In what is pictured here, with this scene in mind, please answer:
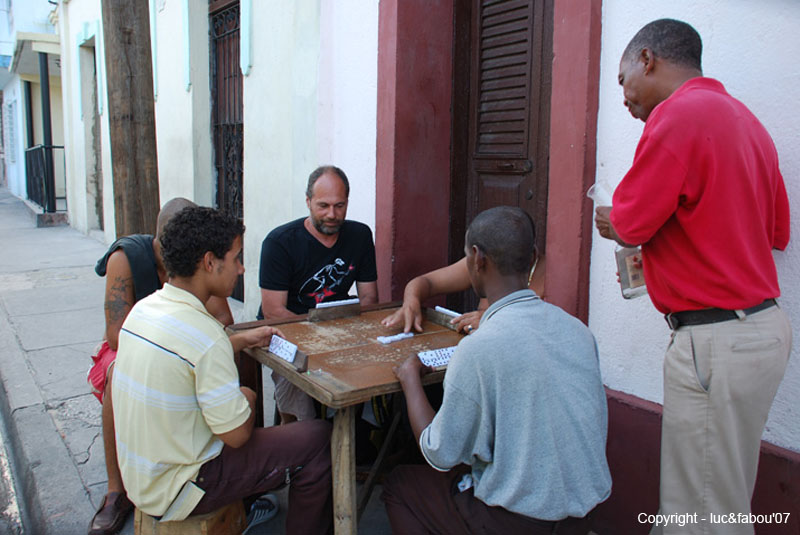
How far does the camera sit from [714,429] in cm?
178

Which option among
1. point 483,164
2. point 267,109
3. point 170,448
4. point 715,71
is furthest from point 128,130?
point 715,71

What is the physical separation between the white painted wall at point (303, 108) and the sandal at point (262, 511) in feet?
5.91

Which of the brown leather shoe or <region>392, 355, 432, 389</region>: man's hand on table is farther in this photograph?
the brown leather shoe

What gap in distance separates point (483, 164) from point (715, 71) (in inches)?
62.9

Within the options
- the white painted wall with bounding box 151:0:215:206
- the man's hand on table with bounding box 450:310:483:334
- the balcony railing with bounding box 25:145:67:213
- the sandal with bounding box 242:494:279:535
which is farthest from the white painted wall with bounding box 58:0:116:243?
the man's hand on table with bounding box 450:310:483:334

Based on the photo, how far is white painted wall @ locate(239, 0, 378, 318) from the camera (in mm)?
4109

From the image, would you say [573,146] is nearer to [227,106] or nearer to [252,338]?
[252,338]

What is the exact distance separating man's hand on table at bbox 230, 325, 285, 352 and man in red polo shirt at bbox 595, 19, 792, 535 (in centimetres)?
130

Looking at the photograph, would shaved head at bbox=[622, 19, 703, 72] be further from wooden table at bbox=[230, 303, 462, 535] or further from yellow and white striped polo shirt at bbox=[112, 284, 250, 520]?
yellow and white striped polo shirt at bbox=[112, 284, 250, 520]

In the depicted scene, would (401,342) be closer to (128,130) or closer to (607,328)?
(607,328)

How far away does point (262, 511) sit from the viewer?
2.84 m

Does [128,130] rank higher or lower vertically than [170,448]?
higher

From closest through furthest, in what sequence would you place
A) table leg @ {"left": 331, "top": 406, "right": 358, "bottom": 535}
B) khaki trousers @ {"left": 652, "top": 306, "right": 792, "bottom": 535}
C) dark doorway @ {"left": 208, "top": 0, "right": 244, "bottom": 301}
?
khaki trousers @ {"left": 652, "top": 306, "right": 792, "bottom": 535} < table leg @ {"left": 331, "top": 406, "right": 358, "bottom": 535} < dark doorway @ {"left": 208, "top": 0, "right": 244, "bottom": 301}

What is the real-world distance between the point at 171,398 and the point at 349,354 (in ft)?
2.18
